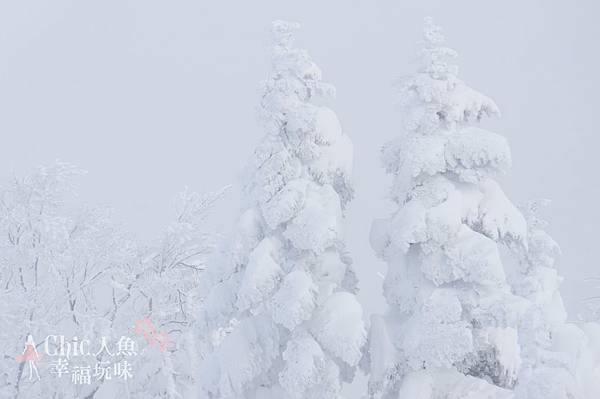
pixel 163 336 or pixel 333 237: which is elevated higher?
pixel 333 237

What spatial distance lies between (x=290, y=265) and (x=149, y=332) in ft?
29.1

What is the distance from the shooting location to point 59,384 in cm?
1905

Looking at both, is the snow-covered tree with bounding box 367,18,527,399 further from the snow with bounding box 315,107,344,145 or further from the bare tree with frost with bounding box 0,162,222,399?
the bare tree with frost with bounding box 0,162,222,399

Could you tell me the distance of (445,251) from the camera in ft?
37.1

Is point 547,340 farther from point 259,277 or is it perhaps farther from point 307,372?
point 259,277

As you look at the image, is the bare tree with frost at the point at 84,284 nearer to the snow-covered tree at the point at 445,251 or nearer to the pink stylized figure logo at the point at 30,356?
the pink stylized figure logo at the point at 30,356

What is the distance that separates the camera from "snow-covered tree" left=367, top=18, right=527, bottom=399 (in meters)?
11.1

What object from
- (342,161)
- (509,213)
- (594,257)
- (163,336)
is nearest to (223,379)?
(342,161)

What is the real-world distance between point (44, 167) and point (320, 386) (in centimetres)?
1089

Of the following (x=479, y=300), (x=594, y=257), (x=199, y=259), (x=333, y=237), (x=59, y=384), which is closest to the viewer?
(x=479, y=300)

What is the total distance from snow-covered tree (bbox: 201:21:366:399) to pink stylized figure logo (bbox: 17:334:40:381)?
6.86 meters

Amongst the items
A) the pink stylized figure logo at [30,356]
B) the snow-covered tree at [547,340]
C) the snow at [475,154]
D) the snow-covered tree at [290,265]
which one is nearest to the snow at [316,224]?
the snow-covered tree at [290,265]

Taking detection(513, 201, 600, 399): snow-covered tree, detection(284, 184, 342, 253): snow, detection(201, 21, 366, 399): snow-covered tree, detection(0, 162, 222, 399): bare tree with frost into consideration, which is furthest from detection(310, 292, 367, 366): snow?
detection(0, 162, 222, 399): bare tree with frost

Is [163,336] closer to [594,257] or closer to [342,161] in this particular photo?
[342,161]
